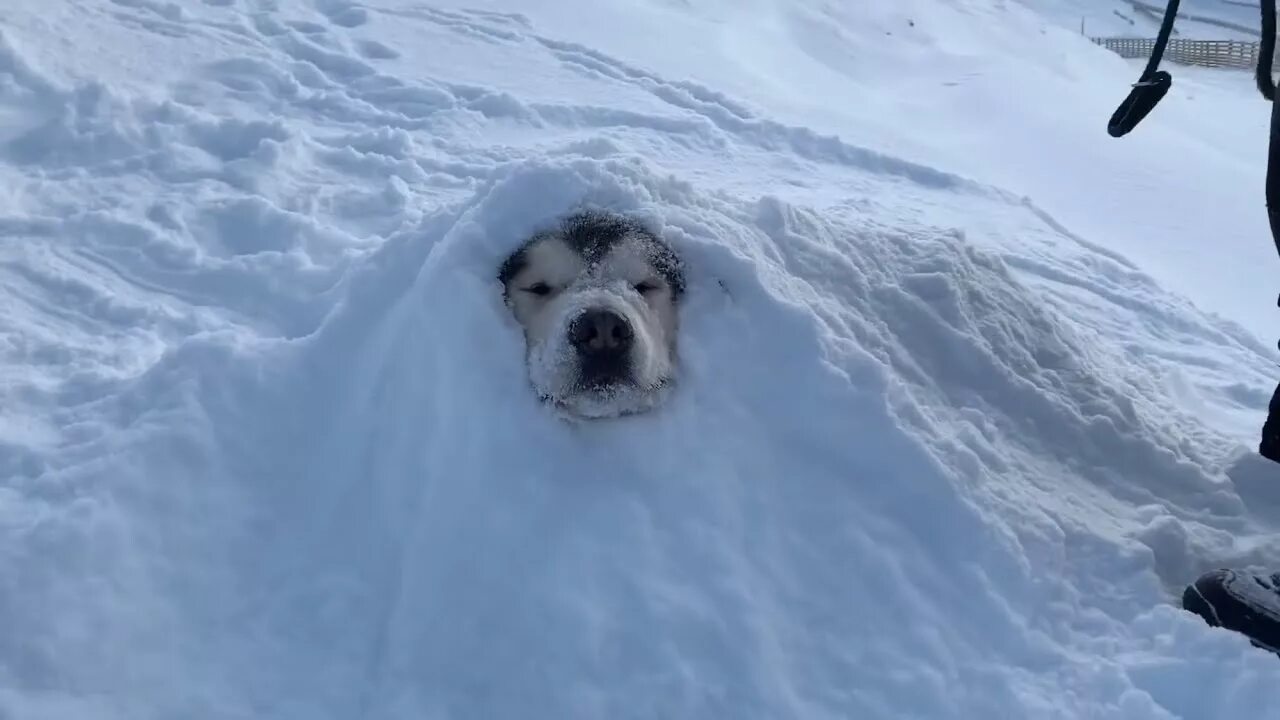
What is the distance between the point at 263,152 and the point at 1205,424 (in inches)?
245

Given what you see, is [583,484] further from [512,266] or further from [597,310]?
[512,266]

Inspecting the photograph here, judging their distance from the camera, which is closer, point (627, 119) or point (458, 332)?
point (458, 332)

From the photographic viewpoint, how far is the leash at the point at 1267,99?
11.1ft

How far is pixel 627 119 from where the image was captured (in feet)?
30.9

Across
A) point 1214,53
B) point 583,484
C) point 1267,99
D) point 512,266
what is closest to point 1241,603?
point 1267,99

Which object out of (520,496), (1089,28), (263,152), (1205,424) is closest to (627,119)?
(263,152)

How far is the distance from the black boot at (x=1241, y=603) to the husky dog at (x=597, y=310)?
178cm

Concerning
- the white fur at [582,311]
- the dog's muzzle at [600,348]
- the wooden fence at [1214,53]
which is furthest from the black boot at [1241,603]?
the wooden fence at [1214,53]

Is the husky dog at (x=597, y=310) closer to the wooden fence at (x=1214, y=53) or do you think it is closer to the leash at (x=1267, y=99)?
the leash at (x=1267, y=99)

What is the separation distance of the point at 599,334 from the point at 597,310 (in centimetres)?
9

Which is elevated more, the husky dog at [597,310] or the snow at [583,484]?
the husky dog at [597,310]

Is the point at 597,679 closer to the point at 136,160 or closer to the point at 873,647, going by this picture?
the point at 873,647

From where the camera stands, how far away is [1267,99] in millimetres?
3576

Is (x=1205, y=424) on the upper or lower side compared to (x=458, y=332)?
lower
